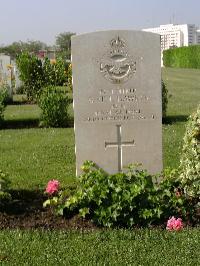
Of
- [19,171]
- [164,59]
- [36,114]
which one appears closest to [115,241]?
[19,171]

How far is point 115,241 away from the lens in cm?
440

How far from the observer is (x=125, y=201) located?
471 centimetres

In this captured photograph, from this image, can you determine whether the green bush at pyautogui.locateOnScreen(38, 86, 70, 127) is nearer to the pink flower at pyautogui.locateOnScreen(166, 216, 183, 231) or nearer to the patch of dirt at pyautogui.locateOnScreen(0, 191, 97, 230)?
the patch of dirt at pyautogui.locateOnScreen(0, 191, 97, 230)

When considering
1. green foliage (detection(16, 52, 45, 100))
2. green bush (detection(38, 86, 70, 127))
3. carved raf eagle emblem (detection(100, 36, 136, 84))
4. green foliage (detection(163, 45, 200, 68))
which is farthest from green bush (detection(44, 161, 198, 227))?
green foliage (detection(163, 45, 200, 68))

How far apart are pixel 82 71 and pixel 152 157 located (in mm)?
→ 1202

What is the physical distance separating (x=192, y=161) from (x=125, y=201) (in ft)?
2.58

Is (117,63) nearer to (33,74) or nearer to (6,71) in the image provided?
(33,74)

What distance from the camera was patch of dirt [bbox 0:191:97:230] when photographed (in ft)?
15.9

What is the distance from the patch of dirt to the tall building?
4124 inches

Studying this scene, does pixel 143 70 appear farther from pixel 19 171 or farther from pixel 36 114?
pixel 36 114

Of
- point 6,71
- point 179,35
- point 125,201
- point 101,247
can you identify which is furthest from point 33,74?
point 179,35

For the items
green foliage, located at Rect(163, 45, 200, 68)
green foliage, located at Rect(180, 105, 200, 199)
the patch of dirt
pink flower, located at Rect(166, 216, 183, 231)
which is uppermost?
green foliage, located at Rect(163, 45, 200, 68)

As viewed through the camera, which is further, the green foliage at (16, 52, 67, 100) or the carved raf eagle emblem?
the green foliage at (16, 52, 67, 100)

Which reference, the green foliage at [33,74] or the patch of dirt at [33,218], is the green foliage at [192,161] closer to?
the patch of dirt at [33,218]
